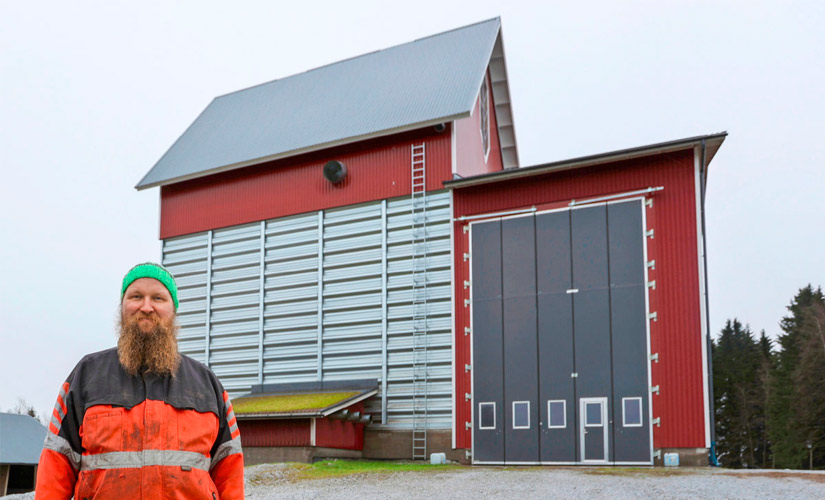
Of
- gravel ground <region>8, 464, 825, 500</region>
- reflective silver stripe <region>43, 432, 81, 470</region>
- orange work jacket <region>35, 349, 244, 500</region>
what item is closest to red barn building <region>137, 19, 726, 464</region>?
gravel ground <region>8, 464, 825, 500</region>

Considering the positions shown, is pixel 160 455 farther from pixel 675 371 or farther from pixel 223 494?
pixel 675 371

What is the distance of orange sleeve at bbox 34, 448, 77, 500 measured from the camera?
170 inches

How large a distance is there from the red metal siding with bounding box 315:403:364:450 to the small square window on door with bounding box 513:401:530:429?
4.31 m

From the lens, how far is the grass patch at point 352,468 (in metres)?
19.3

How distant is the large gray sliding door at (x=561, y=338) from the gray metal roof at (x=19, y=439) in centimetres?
2737

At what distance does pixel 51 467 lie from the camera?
4363 millimetres

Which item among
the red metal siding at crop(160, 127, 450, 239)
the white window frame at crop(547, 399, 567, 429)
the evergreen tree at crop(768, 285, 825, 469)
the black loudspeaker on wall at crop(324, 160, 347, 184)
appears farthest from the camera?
the evergreen tree at crop(768, 285, 825, 469)

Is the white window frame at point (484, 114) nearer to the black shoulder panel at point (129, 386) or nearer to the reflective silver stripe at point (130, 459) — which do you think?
the black shoulder panel at point (129, 386)

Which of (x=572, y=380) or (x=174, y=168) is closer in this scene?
(x=572, y=380)

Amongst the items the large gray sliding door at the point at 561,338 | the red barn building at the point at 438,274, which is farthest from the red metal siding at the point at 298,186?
the large gray sliding door at the point at 561,338

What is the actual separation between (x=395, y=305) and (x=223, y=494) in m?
19.4

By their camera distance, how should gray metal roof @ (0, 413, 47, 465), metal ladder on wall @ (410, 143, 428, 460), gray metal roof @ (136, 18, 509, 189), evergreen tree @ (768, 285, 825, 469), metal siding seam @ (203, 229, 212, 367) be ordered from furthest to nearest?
evergreen tree @ (768, 285, 825, 469) → gray metal roof @ (0, 413, 47, 465) → metal siding seam @ (203, 229, 212, 367) → gray metal roof @ (136, 18, 509, 189) → metal ladder on wall @ (410, 143, 428, 460)

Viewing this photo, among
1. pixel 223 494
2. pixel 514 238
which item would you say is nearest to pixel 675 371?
pixel 514 238

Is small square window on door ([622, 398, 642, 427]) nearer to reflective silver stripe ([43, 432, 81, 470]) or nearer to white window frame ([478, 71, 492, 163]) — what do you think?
white window frame ([478, 71, 492, 163])
